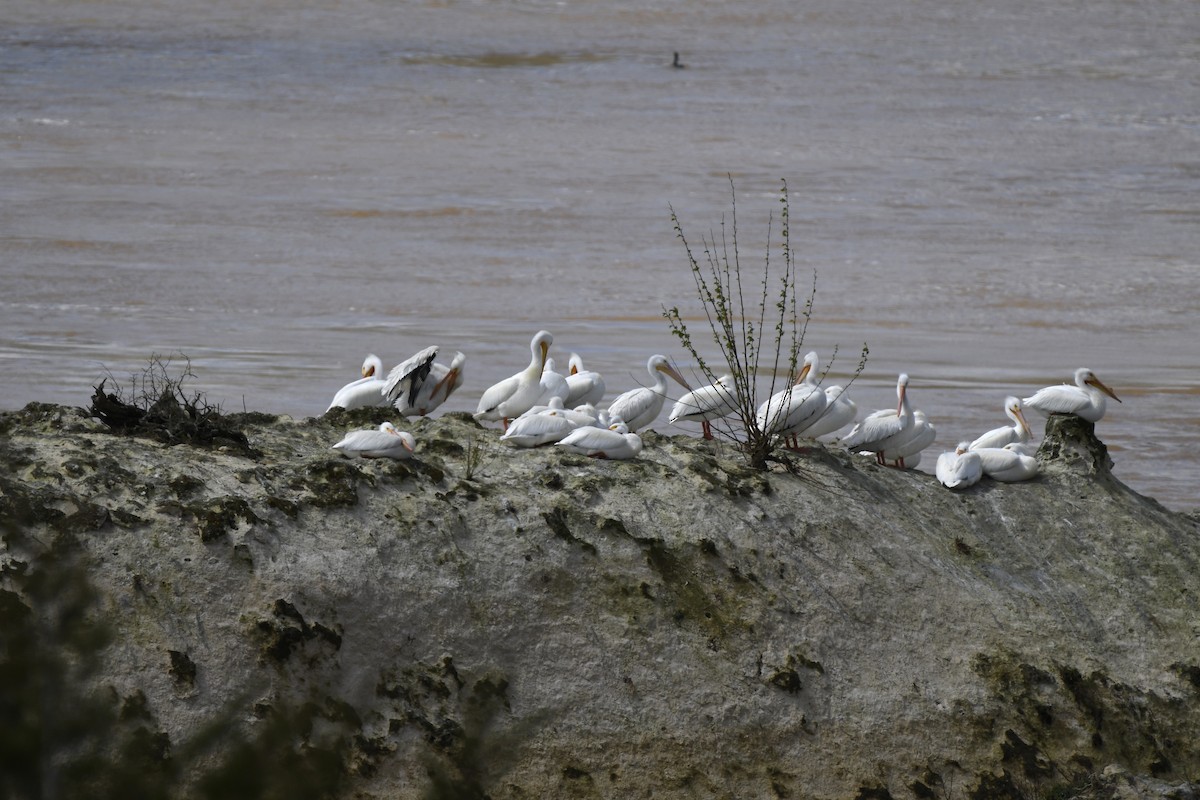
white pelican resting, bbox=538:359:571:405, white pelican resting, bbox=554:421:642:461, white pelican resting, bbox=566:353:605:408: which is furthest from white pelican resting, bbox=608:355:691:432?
white pelican resting, bbox=554:421:642:461

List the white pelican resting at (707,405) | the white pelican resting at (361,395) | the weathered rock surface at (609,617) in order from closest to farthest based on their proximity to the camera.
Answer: the weathered rock surface at (609,617) → the white pelican resting at (707,405) → the white pelican resting at (361,395)

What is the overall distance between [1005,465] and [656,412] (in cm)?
241

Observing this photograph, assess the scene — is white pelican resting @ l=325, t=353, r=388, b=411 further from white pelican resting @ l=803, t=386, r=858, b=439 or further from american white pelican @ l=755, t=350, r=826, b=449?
white pelican resting @ l=803, t=386, r=858, b=439

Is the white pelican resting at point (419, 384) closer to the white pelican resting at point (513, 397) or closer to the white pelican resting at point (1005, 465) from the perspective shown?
the white pelican resting at point (513, 397)

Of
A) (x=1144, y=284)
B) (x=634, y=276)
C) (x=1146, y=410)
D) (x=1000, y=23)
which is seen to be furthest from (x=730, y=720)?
(x=1000, y=23)

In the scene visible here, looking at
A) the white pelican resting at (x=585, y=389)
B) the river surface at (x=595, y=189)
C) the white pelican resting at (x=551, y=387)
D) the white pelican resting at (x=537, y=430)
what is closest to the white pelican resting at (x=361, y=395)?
the white pelican resting at (x=551, y=387)

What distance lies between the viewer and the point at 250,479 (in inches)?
337

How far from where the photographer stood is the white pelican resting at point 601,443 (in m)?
9.30

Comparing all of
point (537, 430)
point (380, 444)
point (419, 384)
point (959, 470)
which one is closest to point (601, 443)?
point (537, 430)

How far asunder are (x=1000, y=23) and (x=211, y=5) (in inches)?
1057

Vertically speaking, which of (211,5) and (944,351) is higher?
(211,5)

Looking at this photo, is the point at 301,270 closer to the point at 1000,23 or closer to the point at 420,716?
the point at 420,716

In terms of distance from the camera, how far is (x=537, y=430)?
948cm

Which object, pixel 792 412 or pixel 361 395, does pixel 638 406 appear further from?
pixel 361 395
